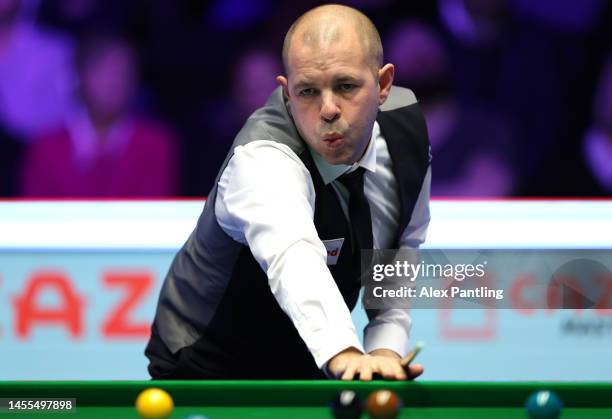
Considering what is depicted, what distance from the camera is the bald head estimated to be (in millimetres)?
2539

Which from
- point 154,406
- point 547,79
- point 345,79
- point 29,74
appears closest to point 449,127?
point 547,79

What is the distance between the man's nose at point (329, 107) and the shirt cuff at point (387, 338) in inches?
30.9

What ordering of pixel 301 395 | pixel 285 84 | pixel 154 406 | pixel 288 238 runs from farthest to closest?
pixel 285 84 → pixel 288 238 → pixel 301 395 → pixel 154 406

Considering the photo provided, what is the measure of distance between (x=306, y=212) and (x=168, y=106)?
3.91m

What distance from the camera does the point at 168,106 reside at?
20.4 ft

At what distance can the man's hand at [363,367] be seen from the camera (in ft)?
7.30

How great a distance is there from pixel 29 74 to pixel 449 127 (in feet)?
7.77

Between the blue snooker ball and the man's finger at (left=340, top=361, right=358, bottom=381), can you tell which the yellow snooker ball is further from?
the blue snooker ball

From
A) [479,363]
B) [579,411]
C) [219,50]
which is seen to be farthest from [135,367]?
[579,411]

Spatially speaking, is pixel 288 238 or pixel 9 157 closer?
pixel 288 238

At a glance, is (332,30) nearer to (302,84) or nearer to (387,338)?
(302,84)

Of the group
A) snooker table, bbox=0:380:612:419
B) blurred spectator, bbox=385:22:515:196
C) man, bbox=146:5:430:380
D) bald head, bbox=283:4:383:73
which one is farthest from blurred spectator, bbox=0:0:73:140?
snooker table, bbox=0:380:612:419

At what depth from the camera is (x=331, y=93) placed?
2521 millimetres

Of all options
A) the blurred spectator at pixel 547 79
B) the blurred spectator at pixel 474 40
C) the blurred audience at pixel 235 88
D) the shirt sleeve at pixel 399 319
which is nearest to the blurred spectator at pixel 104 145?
the blurred audience at pixel 235 88
